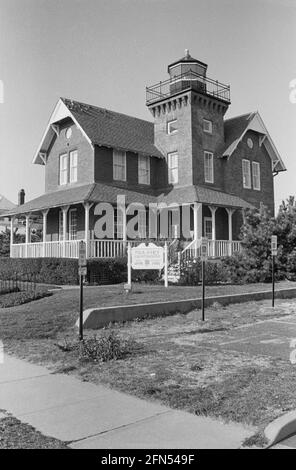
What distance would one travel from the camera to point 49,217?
93.2ft

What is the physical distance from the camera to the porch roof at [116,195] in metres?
23.8

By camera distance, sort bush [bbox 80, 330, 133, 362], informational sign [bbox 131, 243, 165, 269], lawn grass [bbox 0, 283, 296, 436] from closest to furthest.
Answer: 1. lawn grass [bbox 0, 283, 296, 436]
2. bush [bbox 80, 330, 133, 362]
3. informational sign [bbox 131, 243, 165, 269]

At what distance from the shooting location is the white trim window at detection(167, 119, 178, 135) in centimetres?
2807

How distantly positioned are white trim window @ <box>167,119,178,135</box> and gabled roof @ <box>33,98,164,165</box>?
135 cm

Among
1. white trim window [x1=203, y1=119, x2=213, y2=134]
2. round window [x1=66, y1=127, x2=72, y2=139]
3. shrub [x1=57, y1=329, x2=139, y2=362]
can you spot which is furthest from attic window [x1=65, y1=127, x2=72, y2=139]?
shrub [x1=57, y1=329, x2=139, y2=362]

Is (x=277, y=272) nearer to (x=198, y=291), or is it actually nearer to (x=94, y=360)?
(x=198, y=291)

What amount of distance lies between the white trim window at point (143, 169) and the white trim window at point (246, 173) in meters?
6.45

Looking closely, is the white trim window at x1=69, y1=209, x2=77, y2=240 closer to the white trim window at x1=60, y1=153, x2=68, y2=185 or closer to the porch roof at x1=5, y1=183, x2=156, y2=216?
the porch roof at x1=5, y1=183, x2=156, y2=216

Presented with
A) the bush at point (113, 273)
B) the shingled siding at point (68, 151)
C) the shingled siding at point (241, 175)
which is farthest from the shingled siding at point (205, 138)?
the bush at point (113, 273)

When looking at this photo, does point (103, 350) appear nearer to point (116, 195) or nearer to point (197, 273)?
point (197, 273)

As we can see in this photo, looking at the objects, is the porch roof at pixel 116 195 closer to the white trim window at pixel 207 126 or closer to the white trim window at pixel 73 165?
the white trim window at pixel 73 165

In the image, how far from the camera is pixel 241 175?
29.8 metres
